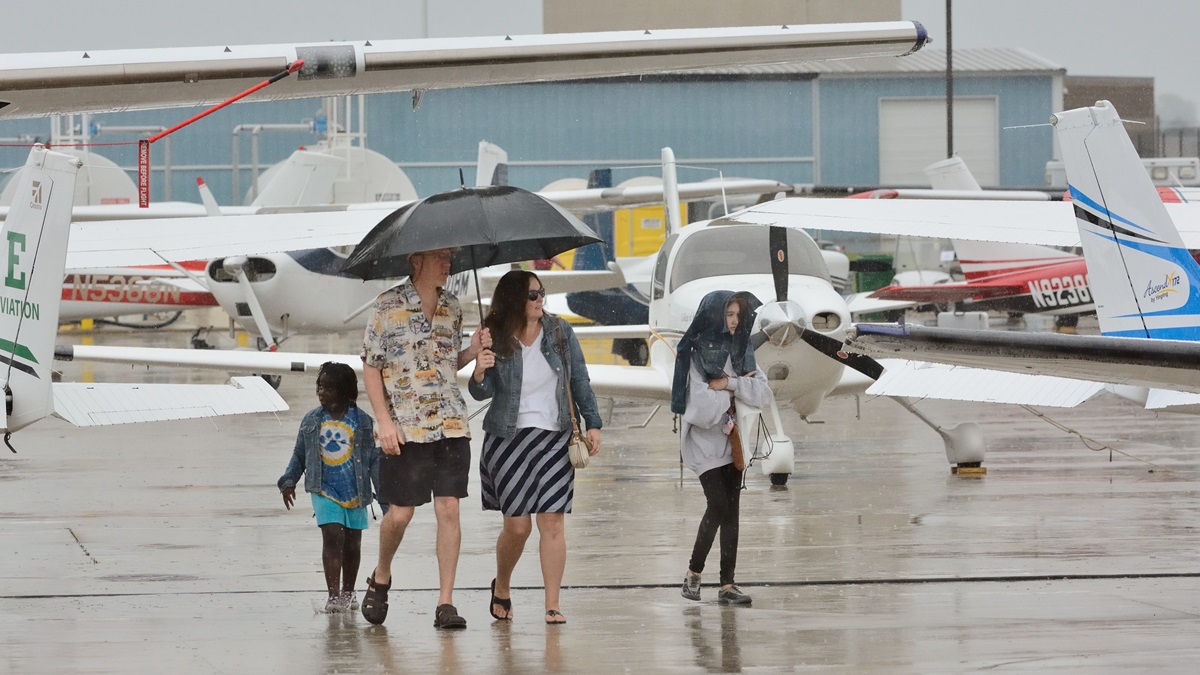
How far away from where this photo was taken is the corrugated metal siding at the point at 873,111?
173 feet

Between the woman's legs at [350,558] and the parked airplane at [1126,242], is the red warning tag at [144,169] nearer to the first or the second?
Answer: the woman's legs at [350,558]

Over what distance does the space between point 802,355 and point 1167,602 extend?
4530 millimetres

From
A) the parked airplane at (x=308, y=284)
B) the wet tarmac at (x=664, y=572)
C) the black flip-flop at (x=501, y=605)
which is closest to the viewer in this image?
the wet tarmac at (x=664, y=572)

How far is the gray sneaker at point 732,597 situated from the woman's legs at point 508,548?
97cm

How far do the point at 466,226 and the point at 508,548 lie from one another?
4.45 feet

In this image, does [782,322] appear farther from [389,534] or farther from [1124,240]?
[389,534]

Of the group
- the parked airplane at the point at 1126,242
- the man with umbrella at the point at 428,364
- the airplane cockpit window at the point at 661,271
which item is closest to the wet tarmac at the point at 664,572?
the man with umbrella at the point at 428,364

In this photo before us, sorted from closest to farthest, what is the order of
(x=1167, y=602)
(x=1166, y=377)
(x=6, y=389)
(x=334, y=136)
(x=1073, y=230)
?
(x=1166, y=377)
(x=1167, y=602)
(x=6, y=389)
(x=1073, y=230)
(x=334, y=136)

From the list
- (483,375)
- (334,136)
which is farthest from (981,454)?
(334,136)

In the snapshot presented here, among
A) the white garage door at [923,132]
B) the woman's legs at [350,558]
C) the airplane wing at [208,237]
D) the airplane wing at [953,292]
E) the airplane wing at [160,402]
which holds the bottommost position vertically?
the woman's legs at [350,558]

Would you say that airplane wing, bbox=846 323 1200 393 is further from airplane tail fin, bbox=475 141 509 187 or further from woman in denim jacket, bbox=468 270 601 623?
airplane tail fin, bbox=475 141 509 187

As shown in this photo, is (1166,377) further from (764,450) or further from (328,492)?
(764,450)

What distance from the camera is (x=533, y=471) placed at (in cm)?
655

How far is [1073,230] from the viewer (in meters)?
8.91
